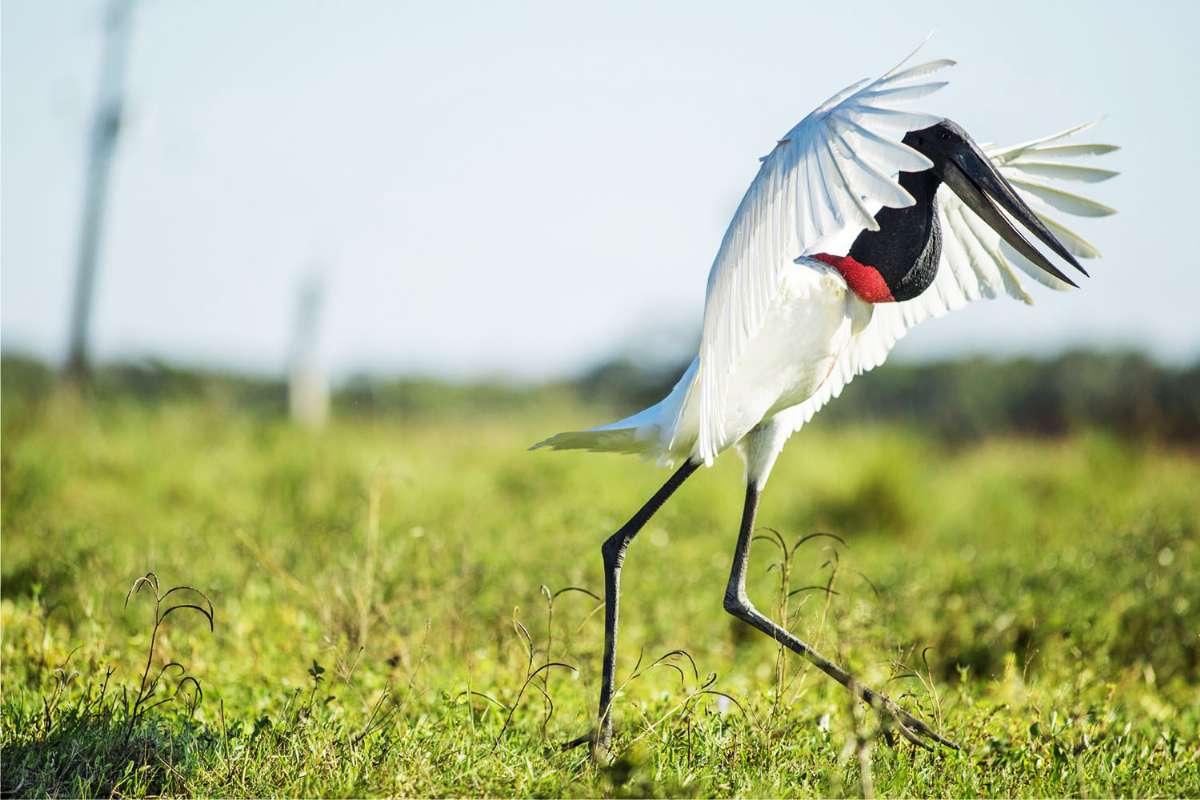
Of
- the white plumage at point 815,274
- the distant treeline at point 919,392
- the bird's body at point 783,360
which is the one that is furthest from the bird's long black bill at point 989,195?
the distant treeline at point 919,392

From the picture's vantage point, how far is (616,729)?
10.3 ft

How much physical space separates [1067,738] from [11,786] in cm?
248

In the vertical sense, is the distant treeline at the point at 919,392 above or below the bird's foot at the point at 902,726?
below

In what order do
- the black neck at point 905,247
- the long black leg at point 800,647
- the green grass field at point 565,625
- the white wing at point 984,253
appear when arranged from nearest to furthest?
the green grass field at point 565,625
the long black leg at point 800,647
the black neck at point 905,247
the white wing at point 984,253

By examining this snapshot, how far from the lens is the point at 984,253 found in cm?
359

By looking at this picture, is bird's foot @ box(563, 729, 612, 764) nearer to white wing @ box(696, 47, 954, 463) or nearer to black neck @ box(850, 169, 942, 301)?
white wing @ box(696, 47, 954, 463)

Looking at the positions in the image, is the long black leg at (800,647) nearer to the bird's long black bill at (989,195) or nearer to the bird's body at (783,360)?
the bird's body at (783,360)

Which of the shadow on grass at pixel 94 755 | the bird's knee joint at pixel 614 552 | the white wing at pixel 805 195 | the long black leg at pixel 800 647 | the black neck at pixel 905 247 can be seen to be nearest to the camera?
the white wing at pixel 805 195

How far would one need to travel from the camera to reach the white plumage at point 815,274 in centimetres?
262

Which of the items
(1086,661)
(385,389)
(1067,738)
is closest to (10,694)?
(1067,738)

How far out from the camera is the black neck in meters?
3.11

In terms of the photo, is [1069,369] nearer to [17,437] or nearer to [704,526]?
[704,526]

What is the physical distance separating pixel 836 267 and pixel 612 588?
3.24ft

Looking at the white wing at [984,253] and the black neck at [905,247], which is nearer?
the black neck at [905,247]
